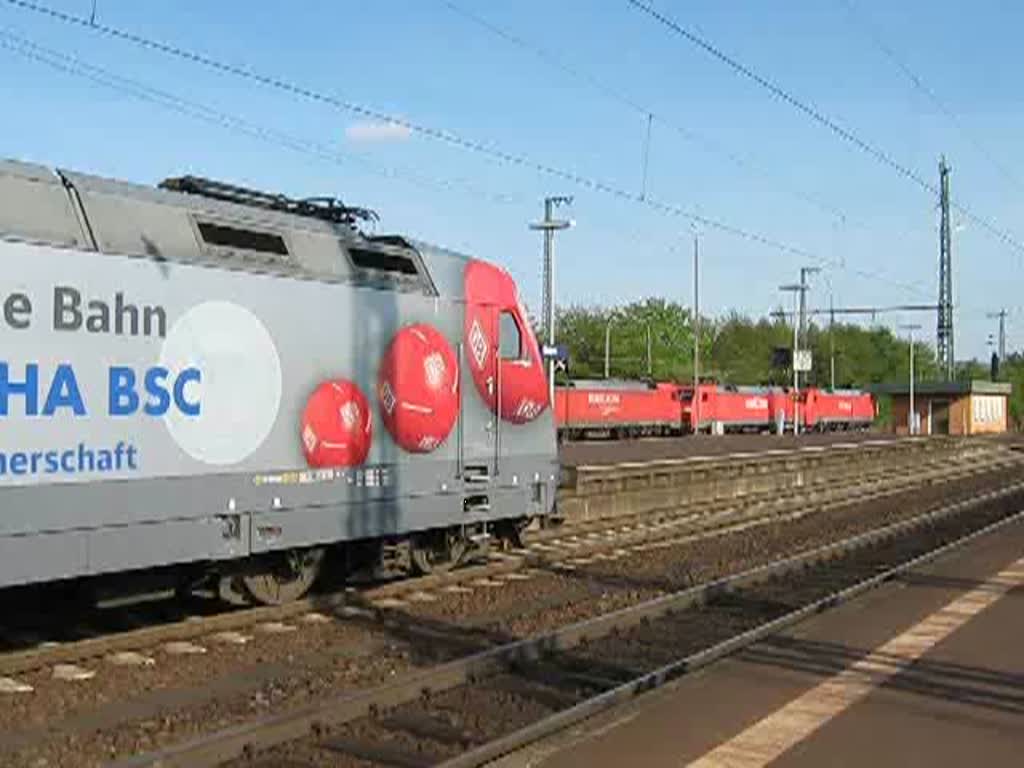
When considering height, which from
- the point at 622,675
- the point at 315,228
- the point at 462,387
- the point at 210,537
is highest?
the point at 315,228

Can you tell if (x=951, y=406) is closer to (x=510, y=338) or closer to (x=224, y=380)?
(x=510, y=338)

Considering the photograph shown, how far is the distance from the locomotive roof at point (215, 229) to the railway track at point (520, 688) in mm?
3845

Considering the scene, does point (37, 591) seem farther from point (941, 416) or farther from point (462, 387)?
point (941, 416)

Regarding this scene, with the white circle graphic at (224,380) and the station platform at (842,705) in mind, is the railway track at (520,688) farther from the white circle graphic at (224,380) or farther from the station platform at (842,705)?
the white circle graphic at (224,380)

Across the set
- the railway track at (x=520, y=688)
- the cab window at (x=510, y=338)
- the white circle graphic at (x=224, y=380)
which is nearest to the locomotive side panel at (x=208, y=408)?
the white circle graphic at (x=224, y=380)

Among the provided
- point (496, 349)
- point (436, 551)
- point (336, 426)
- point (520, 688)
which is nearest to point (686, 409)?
point (496, 349)

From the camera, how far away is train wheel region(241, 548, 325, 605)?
1195cm

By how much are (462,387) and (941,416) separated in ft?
241

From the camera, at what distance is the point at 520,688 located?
9141 mm

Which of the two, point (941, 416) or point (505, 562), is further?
point (941, 416)

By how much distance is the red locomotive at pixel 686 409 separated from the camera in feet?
189

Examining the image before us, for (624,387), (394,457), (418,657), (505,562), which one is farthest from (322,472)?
(624,387)

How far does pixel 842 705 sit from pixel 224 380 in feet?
17.7

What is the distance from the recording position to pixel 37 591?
33.9ft
